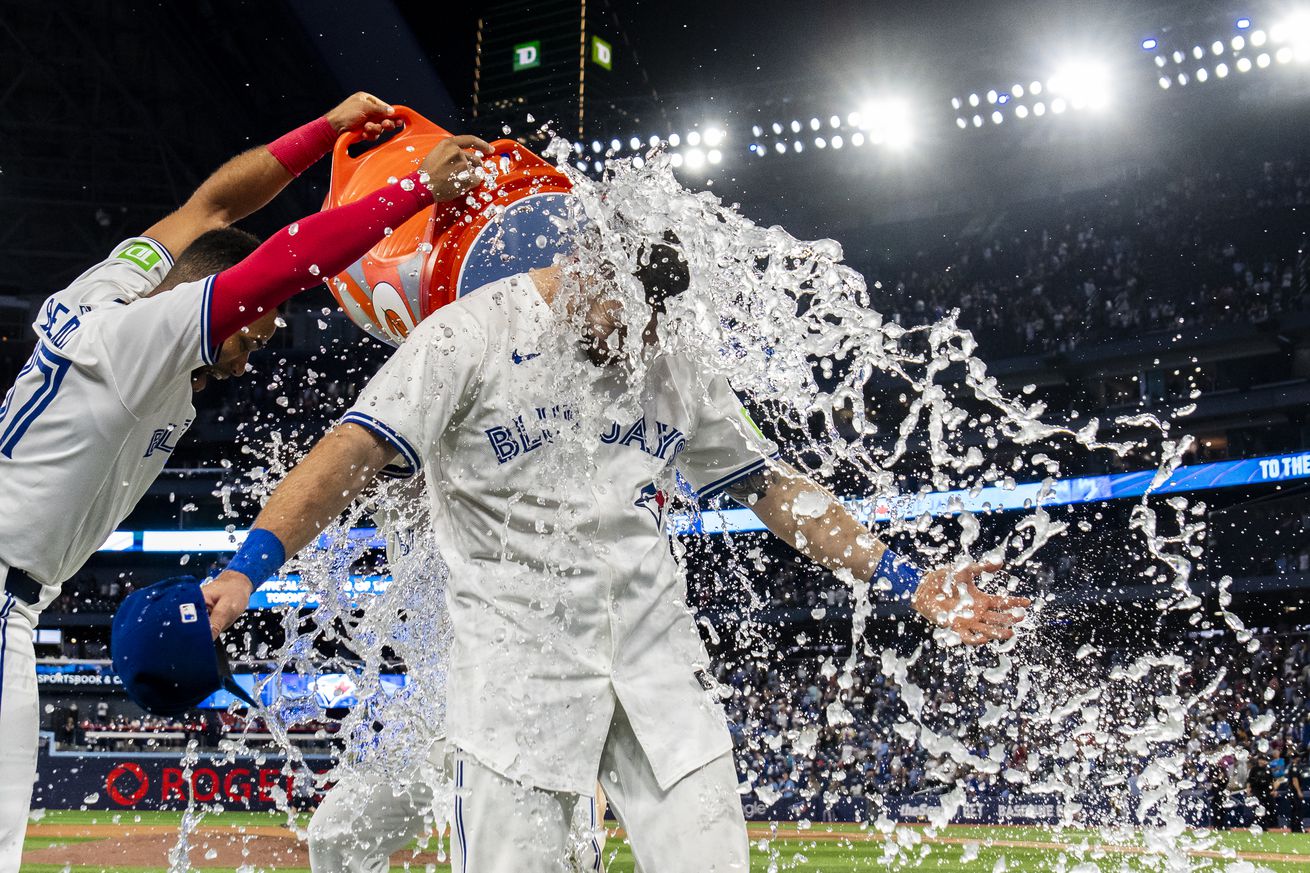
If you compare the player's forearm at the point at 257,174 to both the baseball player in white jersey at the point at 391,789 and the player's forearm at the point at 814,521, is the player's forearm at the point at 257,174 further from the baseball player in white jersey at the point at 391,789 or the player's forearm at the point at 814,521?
the player's forearm at the point at 814,521

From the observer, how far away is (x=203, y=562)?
2864 centimetres

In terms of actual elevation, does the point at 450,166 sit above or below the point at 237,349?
above

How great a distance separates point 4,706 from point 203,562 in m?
28.4

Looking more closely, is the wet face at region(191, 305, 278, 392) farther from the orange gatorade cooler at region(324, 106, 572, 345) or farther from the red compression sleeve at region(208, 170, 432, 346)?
the orange gatorade cooler at region(324, 106, 572, 345)

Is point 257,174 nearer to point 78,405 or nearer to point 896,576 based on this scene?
point 78,405

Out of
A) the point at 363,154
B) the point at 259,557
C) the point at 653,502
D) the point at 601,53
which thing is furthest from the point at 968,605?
the point at 601,53

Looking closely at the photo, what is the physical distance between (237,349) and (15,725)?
950 millimetres

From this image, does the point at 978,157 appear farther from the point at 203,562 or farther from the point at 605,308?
the point at 605,308

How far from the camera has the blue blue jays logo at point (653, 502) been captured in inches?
108

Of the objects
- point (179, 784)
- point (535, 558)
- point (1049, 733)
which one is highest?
point (535, 558)

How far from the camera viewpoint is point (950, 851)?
10.5 m

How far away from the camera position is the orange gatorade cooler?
3.46 metres

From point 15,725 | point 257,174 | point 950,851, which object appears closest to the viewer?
point 15,725

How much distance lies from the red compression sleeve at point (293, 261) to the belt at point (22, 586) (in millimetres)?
650
